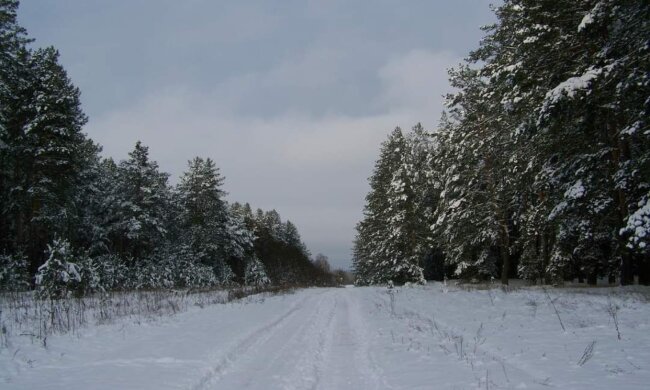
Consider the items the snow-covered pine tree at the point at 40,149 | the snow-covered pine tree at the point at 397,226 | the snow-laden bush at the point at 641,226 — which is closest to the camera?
the snow-laden bush at the point at 641,226

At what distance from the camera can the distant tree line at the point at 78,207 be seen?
20.5 meters

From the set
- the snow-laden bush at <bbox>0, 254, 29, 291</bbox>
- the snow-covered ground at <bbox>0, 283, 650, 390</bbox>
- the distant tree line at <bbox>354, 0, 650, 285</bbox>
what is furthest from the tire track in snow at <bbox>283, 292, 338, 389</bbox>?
the snow-laden bush at <bbox>0, 254, 29, 291</bbox>

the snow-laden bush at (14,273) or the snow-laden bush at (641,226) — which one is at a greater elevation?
the snow-laden bush at (641,226)

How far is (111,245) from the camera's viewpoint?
39188 mm

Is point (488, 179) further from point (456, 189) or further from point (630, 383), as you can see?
point (630, 383)

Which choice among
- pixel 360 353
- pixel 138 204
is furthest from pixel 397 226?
pixel 360 353

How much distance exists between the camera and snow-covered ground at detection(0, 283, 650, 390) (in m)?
5.48

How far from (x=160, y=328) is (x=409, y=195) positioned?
25906 mm

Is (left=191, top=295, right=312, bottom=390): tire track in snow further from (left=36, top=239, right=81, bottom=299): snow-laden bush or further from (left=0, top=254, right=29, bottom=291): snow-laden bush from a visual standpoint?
(left=0, top=254, right=29, bottom=291): snow-laden bush

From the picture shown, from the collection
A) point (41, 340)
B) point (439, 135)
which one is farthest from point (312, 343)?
point (439, 135)

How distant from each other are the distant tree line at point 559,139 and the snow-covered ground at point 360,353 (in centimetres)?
367

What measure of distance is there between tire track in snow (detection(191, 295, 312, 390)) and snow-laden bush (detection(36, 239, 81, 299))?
6432 mm

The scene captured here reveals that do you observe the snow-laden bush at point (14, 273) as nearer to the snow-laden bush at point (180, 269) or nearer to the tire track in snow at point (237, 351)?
the tire track in snow at point (237, 351)

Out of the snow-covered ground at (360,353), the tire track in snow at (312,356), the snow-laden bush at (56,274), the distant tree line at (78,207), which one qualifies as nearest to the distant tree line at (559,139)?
the snow-covered ground at (360,353)
